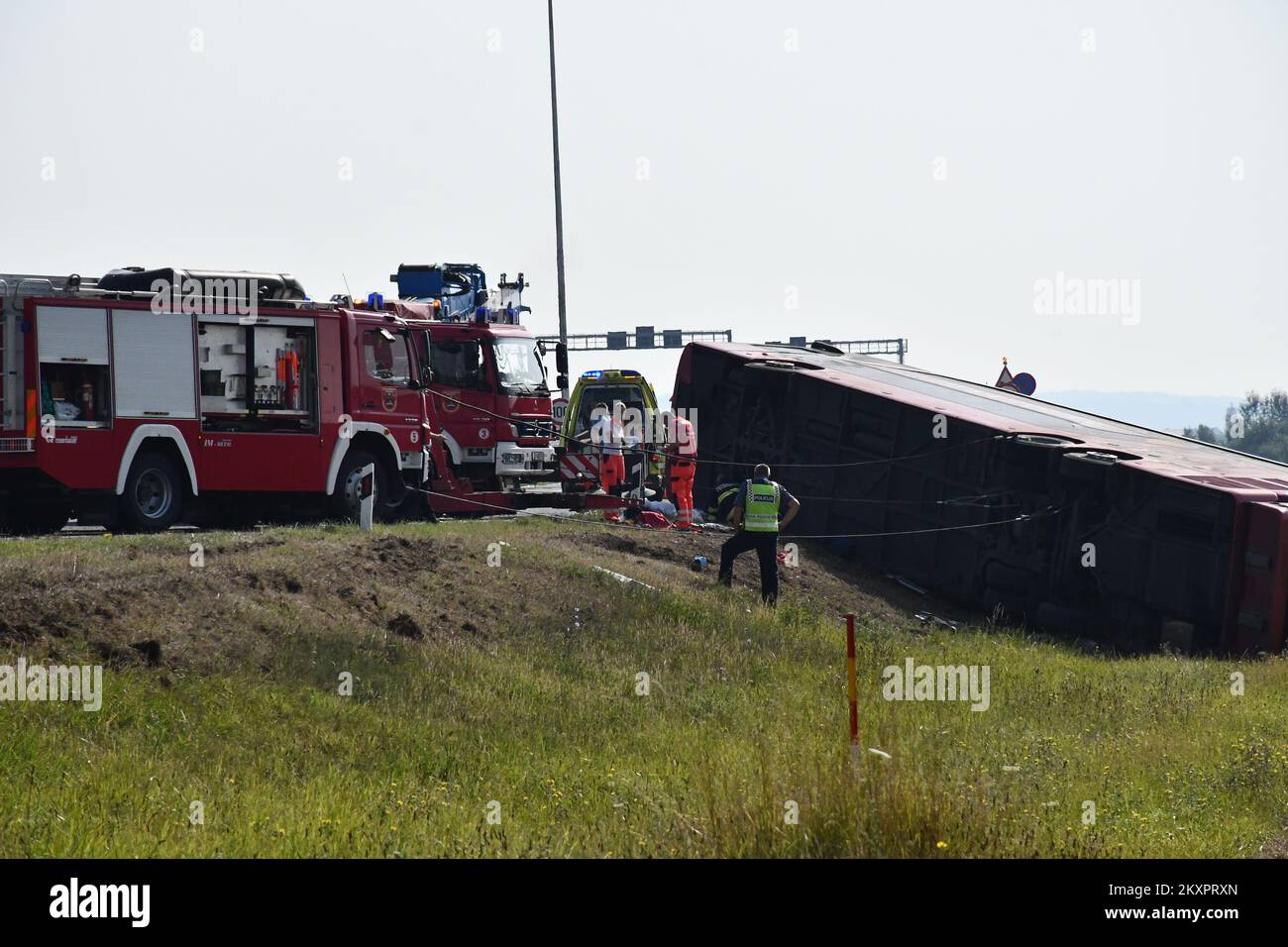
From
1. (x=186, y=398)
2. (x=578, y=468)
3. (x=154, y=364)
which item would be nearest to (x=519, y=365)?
(x=578, y=468)

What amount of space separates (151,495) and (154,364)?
57.2 inches

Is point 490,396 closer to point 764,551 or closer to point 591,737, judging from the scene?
point 764,551

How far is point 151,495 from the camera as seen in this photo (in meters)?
16.5

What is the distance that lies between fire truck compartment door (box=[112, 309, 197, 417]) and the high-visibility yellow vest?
6.19 metres

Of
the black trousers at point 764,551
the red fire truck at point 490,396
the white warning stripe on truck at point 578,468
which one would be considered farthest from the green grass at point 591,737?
the white warning stripe on truck at point 578,468

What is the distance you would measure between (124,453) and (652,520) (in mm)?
7347

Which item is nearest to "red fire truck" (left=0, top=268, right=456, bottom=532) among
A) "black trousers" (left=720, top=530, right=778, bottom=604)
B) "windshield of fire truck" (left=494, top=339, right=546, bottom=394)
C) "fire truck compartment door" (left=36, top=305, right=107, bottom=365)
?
"fire truck compartment door" (left=36, top=305, right=107, bottom=365)

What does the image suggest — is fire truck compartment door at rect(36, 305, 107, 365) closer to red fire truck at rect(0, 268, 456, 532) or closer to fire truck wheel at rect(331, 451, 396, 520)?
red fire truck at rect(0, 268, 456, 532)

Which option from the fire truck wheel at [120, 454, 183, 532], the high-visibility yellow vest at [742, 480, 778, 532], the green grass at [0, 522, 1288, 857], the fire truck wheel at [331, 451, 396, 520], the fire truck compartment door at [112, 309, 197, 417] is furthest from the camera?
the fire truck wheel at [331, 451, 396, 520]

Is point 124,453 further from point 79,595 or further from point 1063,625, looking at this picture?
point 1063,625

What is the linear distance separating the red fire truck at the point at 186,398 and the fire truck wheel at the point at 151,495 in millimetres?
15

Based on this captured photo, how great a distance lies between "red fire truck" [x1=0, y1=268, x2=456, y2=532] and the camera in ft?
50.9
